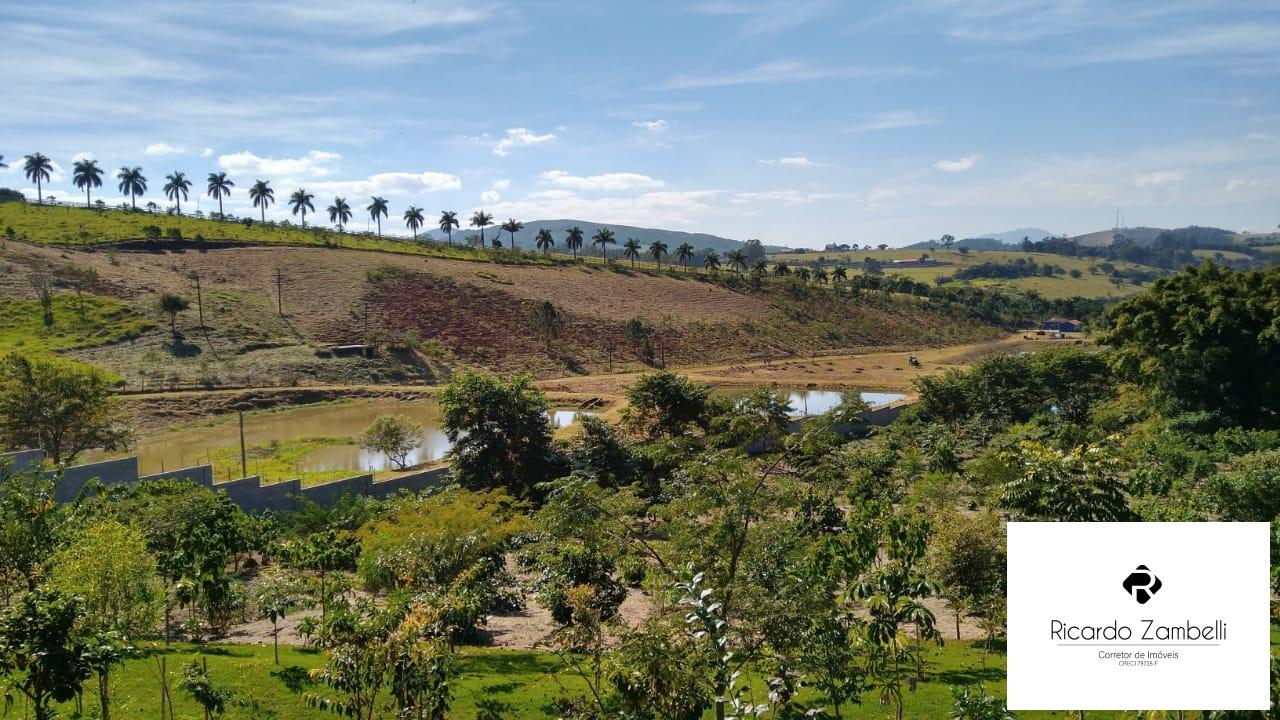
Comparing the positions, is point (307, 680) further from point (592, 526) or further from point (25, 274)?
point (25, 274)

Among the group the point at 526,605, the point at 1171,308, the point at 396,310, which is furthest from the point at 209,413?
the point at 1171,308

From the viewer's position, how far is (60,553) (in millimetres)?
11023

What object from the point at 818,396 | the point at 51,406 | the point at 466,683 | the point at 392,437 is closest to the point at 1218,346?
the point at 466,683

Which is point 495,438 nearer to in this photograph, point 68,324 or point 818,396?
point 818,396

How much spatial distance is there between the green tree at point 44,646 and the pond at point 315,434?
2877 cm

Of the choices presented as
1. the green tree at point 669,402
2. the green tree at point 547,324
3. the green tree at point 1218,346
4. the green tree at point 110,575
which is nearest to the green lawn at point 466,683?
the green tree at point 110,575

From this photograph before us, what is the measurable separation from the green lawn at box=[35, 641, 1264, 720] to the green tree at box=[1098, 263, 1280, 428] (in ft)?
75.8

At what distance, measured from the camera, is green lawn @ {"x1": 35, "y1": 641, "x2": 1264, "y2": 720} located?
10.4 m

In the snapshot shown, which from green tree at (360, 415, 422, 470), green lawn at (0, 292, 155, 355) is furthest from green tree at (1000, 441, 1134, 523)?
green lawn at (0, 292, 155, 355)

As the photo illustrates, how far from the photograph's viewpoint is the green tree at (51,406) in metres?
34.8

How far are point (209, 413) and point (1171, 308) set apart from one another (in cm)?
5061

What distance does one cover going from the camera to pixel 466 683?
1184 cm

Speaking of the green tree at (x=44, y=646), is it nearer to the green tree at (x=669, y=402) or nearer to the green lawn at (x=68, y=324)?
the green tree at (x=669, y=402)

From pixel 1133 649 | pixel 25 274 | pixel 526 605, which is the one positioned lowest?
pixel 526 605
